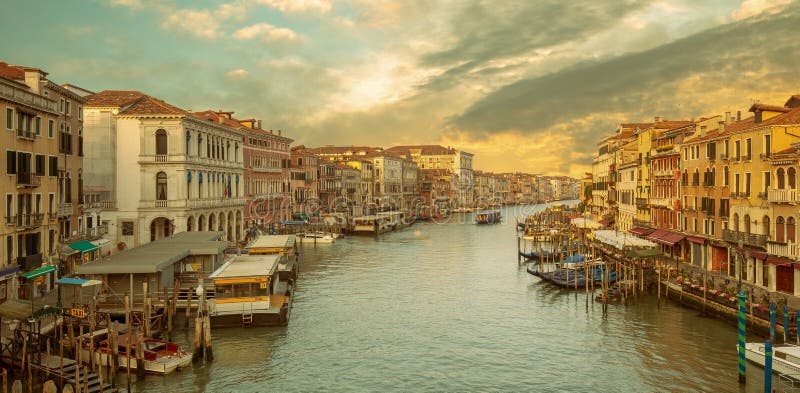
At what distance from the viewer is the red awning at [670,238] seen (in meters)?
32.4

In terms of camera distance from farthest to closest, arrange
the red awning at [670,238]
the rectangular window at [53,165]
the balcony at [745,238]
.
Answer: the red awning at [670,238] → the balcony at [745,238] → the rectangular window at [53,165]

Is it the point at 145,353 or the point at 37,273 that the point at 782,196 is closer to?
the point at 145,353

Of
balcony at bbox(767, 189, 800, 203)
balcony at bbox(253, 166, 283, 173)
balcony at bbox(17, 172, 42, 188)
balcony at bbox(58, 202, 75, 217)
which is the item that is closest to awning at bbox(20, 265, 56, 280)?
balcony at bbox(17, 172, 42, 188)

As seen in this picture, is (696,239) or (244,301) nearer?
(244,301)

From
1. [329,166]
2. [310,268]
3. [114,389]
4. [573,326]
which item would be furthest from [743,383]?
[329,166]

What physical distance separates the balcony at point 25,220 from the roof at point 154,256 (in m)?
2.38

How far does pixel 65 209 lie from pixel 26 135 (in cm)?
516

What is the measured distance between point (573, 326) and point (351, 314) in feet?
29.2

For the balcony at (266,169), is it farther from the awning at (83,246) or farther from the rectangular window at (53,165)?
the rectangular window at (53,165)

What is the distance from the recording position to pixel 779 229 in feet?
74.9

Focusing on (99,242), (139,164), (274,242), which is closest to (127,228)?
(139,164)

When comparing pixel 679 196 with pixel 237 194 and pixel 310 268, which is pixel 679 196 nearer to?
pixel 310 268

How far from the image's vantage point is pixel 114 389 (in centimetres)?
1423

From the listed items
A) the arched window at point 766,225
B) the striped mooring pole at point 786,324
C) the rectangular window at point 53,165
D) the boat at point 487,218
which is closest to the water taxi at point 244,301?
the rectangular window at point 53,165
